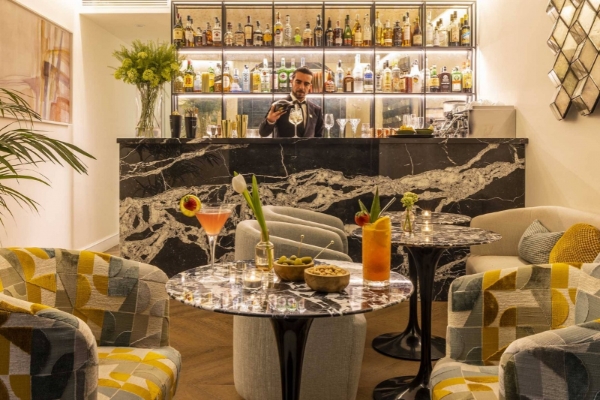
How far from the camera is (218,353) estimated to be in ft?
10.6

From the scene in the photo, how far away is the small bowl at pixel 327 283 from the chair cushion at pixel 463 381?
39 cm

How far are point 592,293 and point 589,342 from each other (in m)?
0.57

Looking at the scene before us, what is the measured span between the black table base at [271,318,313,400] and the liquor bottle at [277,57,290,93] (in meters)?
4.74

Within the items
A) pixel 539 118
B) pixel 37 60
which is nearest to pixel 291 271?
pixel 539 118

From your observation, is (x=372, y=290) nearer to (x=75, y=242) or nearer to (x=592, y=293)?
(x=592, y=293)

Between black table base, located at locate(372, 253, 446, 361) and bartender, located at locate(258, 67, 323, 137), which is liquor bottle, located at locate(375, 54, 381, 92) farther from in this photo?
black table base, located at locate(372, 253, 446, 361)

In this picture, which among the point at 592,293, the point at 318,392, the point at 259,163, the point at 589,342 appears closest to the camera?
the point at 589,342

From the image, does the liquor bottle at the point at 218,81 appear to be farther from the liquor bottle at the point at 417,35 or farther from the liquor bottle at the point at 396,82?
the liquor bottle at the point at 417,35

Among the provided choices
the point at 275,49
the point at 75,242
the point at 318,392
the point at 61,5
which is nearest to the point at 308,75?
the point at 275,49

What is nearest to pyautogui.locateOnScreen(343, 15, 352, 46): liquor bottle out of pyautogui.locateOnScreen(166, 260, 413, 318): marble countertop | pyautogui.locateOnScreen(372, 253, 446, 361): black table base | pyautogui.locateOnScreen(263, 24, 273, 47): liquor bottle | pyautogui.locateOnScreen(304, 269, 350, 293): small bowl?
pyautogui.locateOnScreen(263, 24, 273, 47): liquor bottle

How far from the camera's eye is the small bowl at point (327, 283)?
1648mm

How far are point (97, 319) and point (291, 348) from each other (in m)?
0.69

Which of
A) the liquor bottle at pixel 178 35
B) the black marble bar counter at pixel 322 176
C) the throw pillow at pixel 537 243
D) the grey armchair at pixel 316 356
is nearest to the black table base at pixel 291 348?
the grey armchair at pixel 316 356

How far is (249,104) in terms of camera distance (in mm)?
6328
